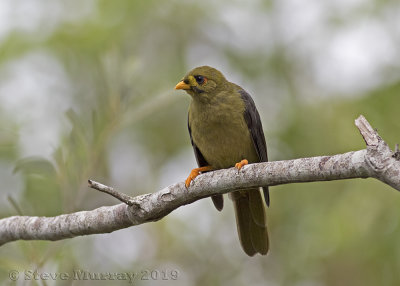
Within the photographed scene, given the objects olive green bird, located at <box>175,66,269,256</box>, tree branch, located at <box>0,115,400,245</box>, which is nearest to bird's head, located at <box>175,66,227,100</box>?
olive green bird, located at <box>175,66,269,256</box>

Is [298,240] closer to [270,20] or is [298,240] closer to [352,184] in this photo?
[352,184]

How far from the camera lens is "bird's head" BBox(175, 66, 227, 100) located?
5.00m

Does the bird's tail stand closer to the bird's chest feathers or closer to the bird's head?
the bird's chest feathers

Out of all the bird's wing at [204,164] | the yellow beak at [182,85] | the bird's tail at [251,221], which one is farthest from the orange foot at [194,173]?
the yellow beak at [182,85]

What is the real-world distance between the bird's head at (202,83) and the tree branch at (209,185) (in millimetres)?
1408

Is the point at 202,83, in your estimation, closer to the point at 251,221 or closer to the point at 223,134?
the point at 223,134

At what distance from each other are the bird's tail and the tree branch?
1.35 m

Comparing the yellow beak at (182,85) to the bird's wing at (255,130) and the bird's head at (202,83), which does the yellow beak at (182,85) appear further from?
the bird's wing at (255,130)

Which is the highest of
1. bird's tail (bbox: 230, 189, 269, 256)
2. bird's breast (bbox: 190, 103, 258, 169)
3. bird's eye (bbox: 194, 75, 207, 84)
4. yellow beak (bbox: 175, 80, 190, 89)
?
bird's eye (bbox: 194, 75, 207, 84)

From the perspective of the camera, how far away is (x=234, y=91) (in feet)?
16.9

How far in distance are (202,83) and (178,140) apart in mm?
2871

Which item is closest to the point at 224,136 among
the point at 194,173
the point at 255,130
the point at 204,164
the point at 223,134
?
the point at 223,134

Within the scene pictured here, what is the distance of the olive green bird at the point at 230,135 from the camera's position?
15.9 ft

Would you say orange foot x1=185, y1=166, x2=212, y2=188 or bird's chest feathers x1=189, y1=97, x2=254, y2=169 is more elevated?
bird's chest feathers x1=189, y1=97, x2=254, y2=169
